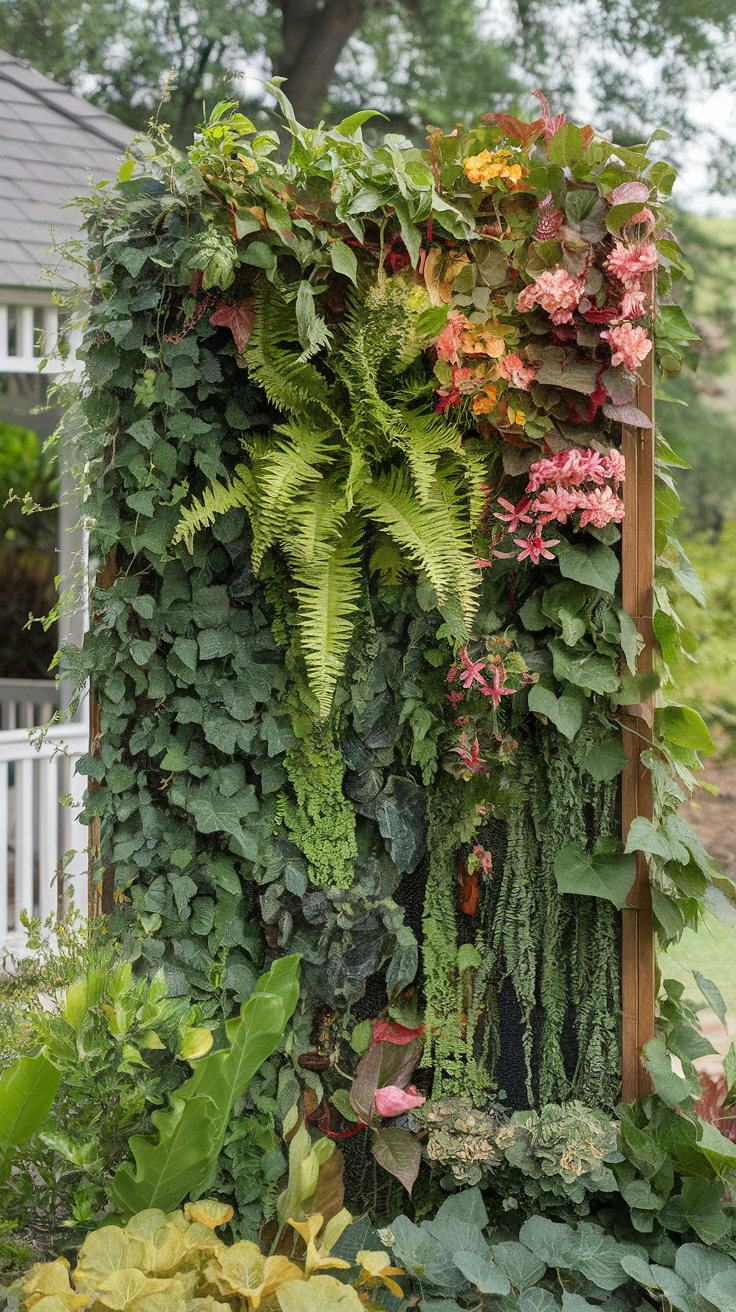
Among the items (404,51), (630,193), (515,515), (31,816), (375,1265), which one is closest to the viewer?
(375,1265)

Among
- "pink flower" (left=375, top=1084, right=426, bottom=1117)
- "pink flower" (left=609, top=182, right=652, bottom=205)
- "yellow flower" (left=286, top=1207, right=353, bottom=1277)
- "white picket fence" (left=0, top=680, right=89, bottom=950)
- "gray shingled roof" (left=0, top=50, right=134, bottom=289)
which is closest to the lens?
"yellow flower" (left=286, top=1207, right=353, bottom=1277)

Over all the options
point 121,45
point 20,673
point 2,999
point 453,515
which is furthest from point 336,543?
point 121,45

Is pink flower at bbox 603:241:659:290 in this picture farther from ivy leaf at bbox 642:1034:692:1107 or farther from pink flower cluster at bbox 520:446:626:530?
ivy leaf at bbox 642:1034:692:1107

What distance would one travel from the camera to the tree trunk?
7805 millimetres

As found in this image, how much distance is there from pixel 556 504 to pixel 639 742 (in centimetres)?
53

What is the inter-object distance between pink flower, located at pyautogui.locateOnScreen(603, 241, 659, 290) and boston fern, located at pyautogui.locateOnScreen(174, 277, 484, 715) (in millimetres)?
395

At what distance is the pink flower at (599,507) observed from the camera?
1.87 m

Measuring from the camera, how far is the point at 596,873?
6.42 ft

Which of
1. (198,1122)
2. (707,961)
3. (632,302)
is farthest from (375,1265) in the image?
(707,961)

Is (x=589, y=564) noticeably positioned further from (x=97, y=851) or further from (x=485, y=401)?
(x=97, y=851)

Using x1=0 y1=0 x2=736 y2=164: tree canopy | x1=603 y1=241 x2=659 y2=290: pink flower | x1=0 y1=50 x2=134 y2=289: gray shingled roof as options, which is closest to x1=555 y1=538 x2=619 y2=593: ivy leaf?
x1=603 y1=241 x2=659 y2=290: pink flower

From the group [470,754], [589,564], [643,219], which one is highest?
[643,219]

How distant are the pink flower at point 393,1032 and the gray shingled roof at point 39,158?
291cm

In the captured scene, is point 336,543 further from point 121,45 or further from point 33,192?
point 121,45
